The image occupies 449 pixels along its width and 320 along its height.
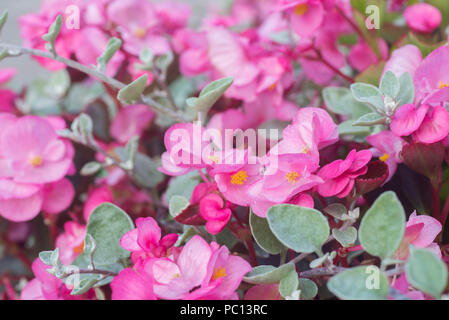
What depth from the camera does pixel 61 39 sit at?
566mm

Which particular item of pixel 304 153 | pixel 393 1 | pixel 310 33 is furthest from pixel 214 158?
pixel 393 1

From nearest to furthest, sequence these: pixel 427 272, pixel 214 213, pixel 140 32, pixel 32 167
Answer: pixel 427 272
pixel 214 213
pixel 32 167
pixel 140 32

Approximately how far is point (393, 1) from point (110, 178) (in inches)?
16.4

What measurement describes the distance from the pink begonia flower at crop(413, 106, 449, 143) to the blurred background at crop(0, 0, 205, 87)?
91 centimetres

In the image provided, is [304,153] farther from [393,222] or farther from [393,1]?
[393,1]

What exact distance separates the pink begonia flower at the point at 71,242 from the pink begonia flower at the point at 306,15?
0.29 metres

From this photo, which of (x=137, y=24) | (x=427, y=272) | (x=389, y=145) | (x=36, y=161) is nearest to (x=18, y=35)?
(x=137, y=24)

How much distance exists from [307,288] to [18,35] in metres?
1.36

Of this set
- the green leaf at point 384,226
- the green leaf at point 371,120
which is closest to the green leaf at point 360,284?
the green leaf at point 384,226

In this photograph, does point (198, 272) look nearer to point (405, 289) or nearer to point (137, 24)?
point (405, 289)

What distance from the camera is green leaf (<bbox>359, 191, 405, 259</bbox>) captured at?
0.29 meters

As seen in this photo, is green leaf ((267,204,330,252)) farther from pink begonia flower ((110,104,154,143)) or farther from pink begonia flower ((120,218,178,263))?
pink begonia flower ((110,104,154,143))

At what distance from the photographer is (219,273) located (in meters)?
0.34

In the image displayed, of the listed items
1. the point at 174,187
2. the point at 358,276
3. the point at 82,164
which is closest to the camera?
the point at 358,276
